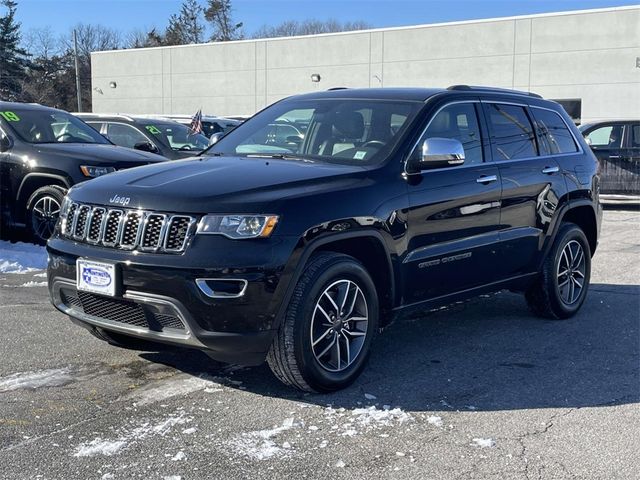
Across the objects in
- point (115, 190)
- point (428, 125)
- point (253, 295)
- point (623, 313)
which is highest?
point (428, 125)

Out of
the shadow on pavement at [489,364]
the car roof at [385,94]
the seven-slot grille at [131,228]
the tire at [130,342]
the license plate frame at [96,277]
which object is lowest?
the shadow on pavement at [489,364]

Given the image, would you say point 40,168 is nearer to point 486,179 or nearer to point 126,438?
point 486,179

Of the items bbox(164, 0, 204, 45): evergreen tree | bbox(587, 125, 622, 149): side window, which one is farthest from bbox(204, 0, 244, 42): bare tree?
bbox(587, 125, 622, 149): side window

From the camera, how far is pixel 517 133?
6.22 metres

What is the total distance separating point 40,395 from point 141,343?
2.92 feet

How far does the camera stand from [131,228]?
4.24m

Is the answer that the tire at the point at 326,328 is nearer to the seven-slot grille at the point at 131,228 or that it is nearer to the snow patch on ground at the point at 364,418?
the snow patch on ground at the point at 364,418

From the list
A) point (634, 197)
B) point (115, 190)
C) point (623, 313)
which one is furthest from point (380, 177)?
point (634, 197)

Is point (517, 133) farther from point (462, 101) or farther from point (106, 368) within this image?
point (106, 368)

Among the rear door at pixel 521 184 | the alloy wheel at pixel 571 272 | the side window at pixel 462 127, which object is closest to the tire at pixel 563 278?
the alloy wheel at pixel 571 272

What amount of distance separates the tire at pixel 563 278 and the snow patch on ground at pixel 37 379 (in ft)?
12.5

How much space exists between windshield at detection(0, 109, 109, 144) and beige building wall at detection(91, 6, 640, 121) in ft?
91.3

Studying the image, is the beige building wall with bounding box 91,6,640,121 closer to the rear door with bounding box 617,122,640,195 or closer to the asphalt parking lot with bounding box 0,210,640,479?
the rear door with bounding box 617,122,640,195

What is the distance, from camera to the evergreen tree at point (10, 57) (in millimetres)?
58281
